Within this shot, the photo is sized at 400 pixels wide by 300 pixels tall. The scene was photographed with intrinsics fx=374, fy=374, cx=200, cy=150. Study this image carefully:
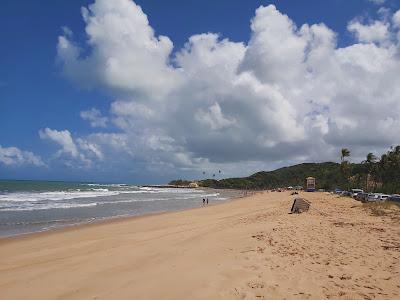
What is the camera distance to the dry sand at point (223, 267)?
683 centimetres

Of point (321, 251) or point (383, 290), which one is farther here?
point (321, 251)

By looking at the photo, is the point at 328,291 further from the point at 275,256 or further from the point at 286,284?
the point at 275,256

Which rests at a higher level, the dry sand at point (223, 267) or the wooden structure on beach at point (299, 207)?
the wooden structure on beach at point (299, 207)

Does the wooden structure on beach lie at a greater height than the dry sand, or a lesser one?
greater

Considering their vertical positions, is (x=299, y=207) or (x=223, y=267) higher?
(x=299, y=207)

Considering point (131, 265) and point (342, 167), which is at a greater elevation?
point (342, 167)

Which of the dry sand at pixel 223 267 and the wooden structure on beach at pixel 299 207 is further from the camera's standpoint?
the wooden structure on beach at pixel 299 207

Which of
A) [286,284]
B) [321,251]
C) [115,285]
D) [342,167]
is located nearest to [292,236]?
[321,251]

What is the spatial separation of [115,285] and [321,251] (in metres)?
5.31

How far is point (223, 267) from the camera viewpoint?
27.5 feet

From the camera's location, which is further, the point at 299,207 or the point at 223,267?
the point at 299,207

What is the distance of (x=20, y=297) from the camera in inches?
283

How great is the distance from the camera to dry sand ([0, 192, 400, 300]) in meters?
6.83

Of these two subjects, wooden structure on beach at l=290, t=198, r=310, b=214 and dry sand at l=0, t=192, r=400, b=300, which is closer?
dry sand at l=0, t=192, r=400, b=300
